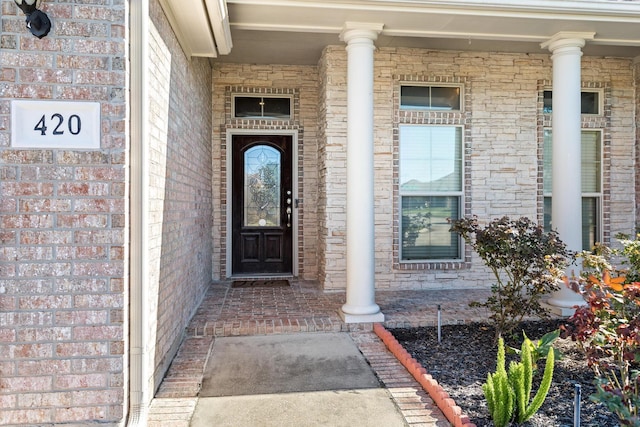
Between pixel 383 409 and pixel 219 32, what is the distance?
11.4ft

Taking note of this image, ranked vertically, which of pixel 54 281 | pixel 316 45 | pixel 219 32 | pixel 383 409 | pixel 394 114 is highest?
pixel 316 45

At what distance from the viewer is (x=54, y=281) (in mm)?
2359

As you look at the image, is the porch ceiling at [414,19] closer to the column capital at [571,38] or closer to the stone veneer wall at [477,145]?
the column capital at [571,38]

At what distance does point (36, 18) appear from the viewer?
2.27 metres

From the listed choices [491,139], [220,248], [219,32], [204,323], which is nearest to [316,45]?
[219,32]

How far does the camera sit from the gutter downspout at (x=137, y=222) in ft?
8.04

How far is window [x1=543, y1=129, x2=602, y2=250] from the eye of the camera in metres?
6.14

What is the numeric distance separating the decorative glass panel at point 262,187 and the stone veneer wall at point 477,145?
817 millimetres

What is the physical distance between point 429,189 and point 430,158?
41 cm

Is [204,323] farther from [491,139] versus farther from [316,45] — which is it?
[491,139]

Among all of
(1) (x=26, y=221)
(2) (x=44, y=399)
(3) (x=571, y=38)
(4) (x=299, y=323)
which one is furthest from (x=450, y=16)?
(2) (x=44, y=399)

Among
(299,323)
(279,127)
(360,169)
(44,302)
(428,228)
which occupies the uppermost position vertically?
(279,127)

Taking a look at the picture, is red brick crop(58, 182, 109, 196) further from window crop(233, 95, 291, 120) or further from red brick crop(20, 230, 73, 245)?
window crop(233, 95, 291, 120)

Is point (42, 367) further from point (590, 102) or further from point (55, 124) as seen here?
point (590, 102)
